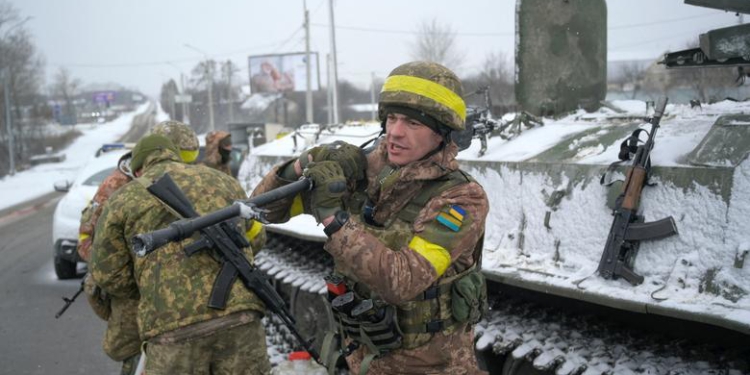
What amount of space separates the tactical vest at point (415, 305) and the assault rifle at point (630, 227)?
1.10m

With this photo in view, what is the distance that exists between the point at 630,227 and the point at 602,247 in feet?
0.65

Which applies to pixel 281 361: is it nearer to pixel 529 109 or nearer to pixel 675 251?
pixel 529 109

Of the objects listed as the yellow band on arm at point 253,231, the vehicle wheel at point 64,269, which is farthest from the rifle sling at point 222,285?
the vehicle wheel at point 64,269

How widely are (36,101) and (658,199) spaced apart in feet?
126

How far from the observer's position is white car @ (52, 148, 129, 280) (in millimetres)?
7973

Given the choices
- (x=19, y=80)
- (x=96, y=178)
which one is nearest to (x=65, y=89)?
(x=19, y=80)

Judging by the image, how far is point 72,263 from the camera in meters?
8.30

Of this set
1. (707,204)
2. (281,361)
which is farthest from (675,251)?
(281,361)

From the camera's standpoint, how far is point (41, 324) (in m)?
6.50

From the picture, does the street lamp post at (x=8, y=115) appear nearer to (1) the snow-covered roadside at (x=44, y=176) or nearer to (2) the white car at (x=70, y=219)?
(1) the snow-covered roadside at (x=44, y=176)

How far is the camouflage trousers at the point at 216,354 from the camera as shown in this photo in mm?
2992


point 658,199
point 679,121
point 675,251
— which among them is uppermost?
point 679,121

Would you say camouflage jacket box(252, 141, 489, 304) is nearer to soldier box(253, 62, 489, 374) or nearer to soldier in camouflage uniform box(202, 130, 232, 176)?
soldier box(253, 62, 489, 374)

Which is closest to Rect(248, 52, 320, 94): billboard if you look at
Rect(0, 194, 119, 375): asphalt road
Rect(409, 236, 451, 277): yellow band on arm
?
Rect(0, 194, 119, 375): asphalt road
